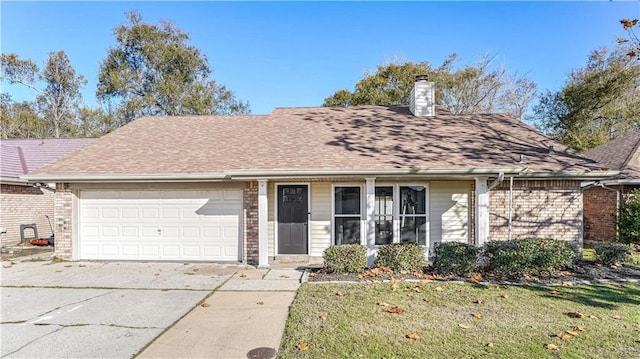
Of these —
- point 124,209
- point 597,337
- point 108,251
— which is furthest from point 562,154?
point 108,251

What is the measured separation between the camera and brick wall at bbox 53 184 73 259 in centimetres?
929

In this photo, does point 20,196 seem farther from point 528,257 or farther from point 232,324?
point 528,257

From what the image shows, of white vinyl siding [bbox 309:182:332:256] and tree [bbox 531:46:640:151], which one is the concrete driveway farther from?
tree [bbox 531:46:640:151]

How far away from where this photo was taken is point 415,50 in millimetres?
22766

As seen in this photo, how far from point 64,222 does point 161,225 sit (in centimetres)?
255

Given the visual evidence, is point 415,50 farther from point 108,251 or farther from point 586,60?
point 108,251

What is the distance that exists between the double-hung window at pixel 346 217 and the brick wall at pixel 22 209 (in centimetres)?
1149

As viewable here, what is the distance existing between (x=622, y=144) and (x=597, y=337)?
1434cm

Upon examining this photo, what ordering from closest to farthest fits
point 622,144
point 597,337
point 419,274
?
point 597,337 → point 419,274 → point 622,144

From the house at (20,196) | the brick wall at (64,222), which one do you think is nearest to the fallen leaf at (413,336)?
the brick wall at (64,222)

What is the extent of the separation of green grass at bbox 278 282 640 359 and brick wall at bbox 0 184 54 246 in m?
12.1

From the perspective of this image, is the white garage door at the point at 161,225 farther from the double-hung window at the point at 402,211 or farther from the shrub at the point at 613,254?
the shrub at the point at 613,254

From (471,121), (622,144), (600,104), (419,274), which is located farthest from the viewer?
(600,104)

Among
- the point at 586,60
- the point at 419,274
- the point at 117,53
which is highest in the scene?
the point at 117,53
